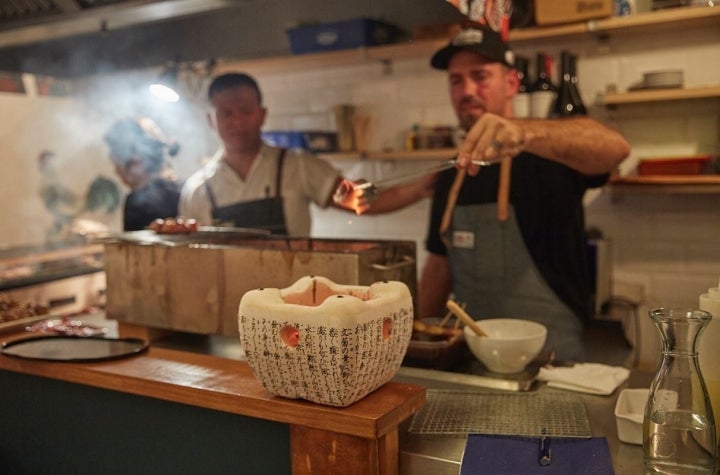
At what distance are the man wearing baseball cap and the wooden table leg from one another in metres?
1.23

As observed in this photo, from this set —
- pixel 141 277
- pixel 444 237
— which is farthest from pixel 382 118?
pixel 141 277

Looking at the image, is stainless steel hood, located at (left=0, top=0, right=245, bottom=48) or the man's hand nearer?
the man's hand

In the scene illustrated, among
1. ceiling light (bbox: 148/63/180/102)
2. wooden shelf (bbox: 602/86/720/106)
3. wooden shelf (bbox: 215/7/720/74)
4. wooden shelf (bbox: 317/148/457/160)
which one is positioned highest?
wooden shelf (bbox: 215/7/720/74)

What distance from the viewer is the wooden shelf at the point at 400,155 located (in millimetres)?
3289

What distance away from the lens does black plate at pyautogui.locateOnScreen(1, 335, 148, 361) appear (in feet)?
5.16

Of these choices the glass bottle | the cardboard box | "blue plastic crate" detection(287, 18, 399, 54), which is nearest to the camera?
the glass bottle

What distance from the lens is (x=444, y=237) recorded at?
260 cm

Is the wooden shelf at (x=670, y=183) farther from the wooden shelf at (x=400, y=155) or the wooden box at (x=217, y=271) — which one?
the wooden box at (x=217, y=271)

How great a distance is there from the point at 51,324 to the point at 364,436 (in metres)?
1.25

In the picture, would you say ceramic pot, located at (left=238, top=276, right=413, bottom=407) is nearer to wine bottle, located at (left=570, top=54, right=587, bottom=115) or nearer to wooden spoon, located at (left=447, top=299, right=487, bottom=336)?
wooden spoon, located at (left=447, top=299, right=487, bottom=336)

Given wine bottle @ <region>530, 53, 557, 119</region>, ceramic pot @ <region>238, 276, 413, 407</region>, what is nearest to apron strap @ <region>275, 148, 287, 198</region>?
wine bottle @ <region>530, 53, 557, 119</region>

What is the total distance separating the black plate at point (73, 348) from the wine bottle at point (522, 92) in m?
1.86

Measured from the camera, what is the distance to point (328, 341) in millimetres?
1086

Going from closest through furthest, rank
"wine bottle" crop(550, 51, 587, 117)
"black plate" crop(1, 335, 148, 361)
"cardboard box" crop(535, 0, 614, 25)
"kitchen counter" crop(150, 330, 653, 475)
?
1. "kitchen counter" crop(150, 330, 653, 475)
2. "black plate" crop(1, 335, 148, 361)
3. "cardboard box" crop(535, 0, 614, 25)
4. "wine bottle" crop(550, 51, 587, 117)
